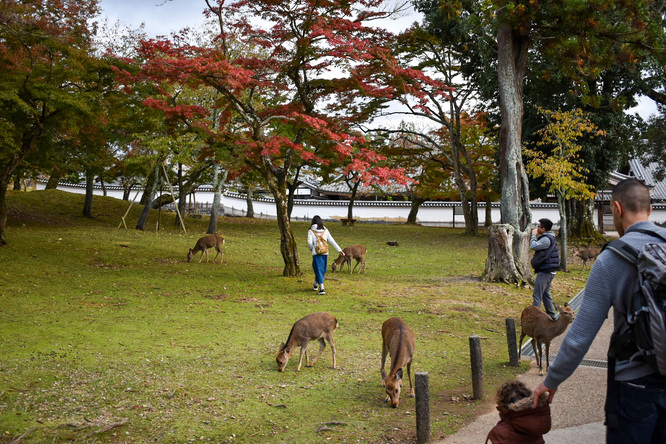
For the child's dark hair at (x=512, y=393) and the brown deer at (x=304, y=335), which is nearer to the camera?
the child's dark hair at (x=512, y=393)

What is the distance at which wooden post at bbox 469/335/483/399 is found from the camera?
263 inches

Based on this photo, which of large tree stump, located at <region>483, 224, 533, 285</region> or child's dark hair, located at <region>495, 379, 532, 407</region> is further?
large tree stump, located at <region>483, 224, 533, 285</region>

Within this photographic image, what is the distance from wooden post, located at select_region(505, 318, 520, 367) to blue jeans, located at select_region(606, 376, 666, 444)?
5.17m

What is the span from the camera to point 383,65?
16766mm

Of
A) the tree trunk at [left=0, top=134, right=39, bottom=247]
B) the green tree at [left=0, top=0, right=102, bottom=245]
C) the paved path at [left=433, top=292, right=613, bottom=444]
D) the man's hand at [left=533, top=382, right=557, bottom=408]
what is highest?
the green tree at [left=0, top=0, right=102, bottom=245]

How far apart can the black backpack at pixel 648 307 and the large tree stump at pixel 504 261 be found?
1311cm

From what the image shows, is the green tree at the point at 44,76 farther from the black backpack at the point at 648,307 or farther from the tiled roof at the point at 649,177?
the tiled roof at the point at 649,177

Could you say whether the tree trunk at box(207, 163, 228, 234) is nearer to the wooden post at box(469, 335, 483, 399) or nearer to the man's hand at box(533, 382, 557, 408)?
the wooden post at box(469, 335, 483, 399)

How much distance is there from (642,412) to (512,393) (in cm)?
97

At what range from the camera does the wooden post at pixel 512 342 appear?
317 inches

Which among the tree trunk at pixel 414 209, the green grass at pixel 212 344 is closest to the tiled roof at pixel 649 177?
the tree trunk at pixel 414 209

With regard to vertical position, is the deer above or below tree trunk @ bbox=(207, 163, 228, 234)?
below

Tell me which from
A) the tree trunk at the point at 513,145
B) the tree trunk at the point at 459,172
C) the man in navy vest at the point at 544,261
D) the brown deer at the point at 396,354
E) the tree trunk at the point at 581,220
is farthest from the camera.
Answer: the tree trunk at the point at 459,172

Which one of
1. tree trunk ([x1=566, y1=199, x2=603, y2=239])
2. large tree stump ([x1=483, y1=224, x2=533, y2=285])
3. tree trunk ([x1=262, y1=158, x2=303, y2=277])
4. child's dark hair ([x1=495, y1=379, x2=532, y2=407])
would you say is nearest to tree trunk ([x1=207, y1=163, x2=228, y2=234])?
tree trunk ([x1=262, y1=158, x2=303, y2=277])
